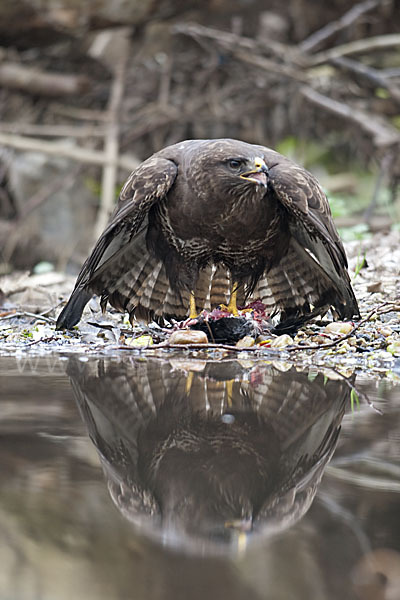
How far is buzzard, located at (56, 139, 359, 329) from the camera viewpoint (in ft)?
13.1

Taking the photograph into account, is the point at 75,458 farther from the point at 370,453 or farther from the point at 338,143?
the point at 338,143

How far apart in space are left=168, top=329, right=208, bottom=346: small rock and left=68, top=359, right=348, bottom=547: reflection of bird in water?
2.13 feet

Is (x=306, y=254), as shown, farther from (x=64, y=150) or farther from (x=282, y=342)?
(x=64, y=150)

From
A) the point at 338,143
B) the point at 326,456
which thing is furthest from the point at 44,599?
the point at 338,143

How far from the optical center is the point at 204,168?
410 cm

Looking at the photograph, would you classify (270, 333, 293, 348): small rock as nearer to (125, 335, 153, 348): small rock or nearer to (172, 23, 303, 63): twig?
(125, 335, 153, 348): small rock

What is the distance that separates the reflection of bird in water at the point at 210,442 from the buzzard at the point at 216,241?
1.03 meters

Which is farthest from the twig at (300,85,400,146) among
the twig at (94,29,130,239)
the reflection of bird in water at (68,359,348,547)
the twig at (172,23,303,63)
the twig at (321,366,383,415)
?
the reflection of bird in water at (68,359,348,547)

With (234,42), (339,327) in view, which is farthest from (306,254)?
(234,42)

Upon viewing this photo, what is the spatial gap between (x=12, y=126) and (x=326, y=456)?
8.75 metres

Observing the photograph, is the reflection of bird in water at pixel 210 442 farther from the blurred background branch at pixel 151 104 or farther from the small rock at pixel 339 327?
the blurred background branch at pixel 151 104

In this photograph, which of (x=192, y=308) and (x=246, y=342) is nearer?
(x=246, y=342)

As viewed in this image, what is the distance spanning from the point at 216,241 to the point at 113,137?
618cm

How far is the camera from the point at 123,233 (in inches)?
164
